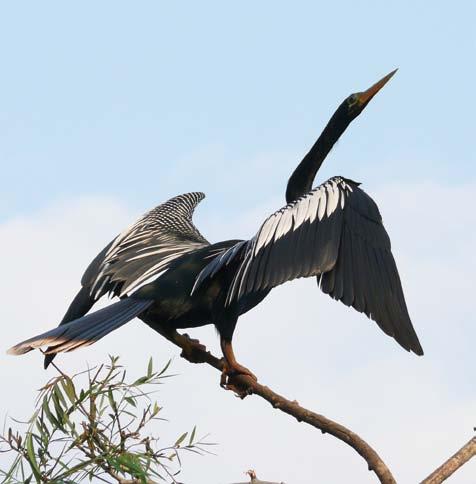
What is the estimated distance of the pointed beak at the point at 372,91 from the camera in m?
6.35

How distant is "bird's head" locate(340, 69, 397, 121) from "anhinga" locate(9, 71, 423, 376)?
1571mm

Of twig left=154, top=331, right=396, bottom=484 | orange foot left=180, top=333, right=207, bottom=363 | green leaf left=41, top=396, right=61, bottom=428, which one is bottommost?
twig left=154, top=331, right=396, bottom=484

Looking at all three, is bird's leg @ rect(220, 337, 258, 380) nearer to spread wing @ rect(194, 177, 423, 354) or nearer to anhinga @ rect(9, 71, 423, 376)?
anhinga @ rect(9, 71, 423, 376)

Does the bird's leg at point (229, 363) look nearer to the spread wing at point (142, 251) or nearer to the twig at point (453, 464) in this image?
the spread wing at point (142, 251)

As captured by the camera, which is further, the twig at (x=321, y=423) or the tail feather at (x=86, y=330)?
the tail feather at (x=86, y=330)

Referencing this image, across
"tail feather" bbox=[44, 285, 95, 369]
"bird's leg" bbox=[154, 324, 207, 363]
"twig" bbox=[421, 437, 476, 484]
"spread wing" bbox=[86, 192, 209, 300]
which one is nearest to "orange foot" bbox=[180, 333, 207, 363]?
"bird's leg" bbox=[154, 324, 207, 363]

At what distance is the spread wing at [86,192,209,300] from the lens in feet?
16.6

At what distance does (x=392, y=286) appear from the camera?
4223 mm

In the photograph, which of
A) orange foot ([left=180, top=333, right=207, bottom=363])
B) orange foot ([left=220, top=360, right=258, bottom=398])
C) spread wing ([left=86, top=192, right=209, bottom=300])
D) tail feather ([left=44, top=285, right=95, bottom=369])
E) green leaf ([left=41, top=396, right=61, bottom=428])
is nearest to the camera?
green leaf ([left=41, top=396, right=61, bottom=428])

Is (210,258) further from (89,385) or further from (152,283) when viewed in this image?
(89,385)

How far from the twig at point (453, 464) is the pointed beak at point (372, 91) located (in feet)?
10.6

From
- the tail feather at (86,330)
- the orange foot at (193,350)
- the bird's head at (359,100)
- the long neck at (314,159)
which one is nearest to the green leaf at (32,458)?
the tail feather at (86,330)

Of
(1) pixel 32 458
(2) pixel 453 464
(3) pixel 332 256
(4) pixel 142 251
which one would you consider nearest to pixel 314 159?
(4) pixel 142 251

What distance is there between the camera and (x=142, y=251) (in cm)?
541
